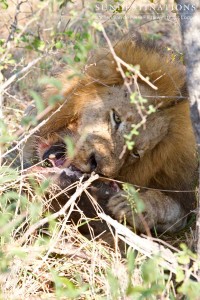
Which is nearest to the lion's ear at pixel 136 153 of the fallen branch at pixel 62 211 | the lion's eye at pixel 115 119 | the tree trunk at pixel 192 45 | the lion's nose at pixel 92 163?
the lion's eye at pixel 115 119

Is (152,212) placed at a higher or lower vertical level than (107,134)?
lower

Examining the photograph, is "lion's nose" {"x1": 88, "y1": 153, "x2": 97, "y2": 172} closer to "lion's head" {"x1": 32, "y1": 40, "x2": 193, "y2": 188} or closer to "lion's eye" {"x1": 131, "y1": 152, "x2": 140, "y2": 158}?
"lion's head" {"x1": 32, "y1": 40, "x2": 193, "y2": 188}

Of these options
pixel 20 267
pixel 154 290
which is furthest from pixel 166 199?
pixel 154 290

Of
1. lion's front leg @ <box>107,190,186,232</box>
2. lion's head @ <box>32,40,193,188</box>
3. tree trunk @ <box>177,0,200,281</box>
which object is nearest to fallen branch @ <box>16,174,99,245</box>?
lion's head @ <box>32,40,193,188</box>

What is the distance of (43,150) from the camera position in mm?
5102

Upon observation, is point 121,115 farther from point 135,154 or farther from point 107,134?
point 135,154

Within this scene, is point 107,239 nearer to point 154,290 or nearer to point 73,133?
point 73,133

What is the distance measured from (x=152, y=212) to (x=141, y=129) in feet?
1.88

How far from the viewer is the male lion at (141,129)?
4.80 meters

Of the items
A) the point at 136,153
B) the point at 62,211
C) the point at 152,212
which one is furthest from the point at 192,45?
the point at 152,212

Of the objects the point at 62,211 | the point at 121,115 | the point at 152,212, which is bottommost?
the point at 152,212

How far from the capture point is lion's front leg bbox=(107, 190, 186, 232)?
15.7ft

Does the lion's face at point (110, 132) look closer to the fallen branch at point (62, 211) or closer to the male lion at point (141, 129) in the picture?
the male lion at point (141, 129)

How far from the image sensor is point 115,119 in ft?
15.7
